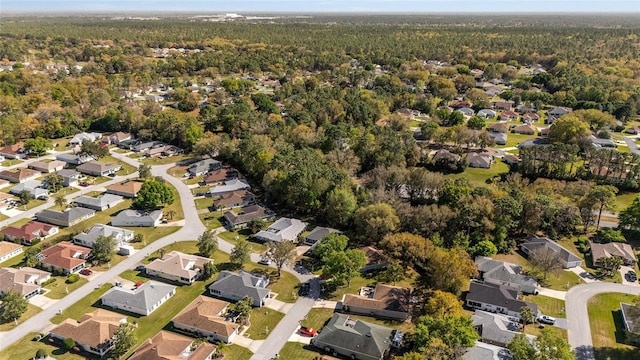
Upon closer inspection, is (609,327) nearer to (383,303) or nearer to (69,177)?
(383,303)

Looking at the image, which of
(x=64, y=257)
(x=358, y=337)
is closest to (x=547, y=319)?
(x=358, y=337)

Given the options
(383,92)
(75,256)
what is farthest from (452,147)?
(75,256)

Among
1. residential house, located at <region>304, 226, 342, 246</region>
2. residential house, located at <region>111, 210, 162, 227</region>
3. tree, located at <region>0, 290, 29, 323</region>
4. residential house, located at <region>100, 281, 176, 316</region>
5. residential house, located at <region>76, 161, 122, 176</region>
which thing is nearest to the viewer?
tree, located at <region>0, 290, 29, 323</region>

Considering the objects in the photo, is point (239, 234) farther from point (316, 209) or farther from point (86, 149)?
point (86, 149)

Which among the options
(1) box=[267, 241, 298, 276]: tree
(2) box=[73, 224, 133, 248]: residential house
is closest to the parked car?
(1) box=[267, 241, 298, 276]: tree

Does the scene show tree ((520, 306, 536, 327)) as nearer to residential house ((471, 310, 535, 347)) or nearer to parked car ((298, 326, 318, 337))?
residential house ((471, 310, 535, 347))

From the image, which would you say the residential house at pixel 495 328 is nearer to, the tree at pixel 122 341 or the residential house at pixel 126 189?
the tree at pixel 122 341
